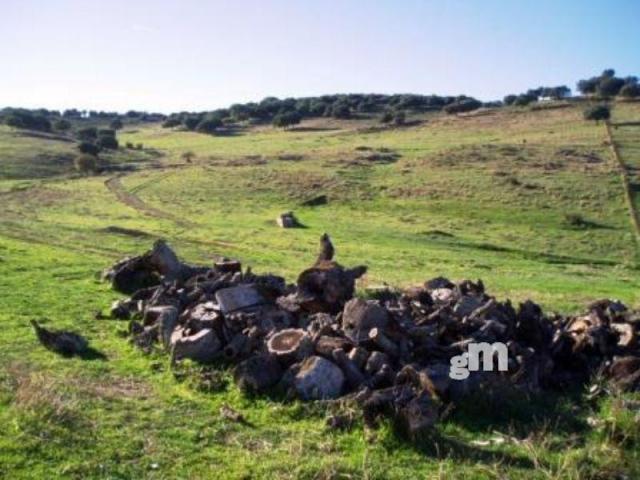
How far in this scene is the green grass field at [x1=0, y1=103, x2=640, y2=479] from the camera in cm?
1094

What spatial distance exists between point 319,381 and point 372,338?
1885mm

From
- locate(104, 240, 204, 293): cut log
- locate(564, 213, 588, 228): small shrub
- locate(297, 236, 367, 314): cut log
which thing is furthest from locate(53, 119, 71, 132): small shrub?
locate(297, 236, 367, 314): cut log

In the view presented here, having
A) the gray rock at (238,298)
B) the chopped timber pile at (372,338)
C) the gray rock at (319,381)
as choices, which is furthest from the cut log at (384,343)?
the gray rock at (238,298)

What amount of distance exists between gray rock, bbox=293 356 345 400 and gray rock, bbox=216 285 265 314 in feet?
13.5

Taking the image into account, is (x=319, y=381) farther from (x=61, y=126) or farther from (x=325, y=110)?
(x=325, y=110)

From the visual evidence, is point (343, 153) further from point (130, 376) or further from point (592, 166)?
point (130, 376)

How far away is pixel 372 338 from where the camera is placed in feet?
47.8

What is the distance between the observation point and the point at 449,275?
35688 millimetres

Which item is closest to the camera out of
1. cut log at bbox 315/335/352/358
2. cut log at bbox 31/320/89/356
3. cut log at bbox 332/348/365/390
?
cut log at bbox 332/348/365/390

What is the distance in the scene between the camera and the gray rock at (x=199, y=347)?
15.3 metres

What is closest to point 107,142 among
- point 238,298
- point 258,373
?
point 238,298

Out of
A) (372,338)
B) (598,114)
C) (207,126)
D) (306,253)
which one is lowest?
(306,253)

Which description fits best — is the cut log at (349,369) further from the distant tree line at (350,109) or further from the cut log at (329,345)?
the distant tree line at (350,109)

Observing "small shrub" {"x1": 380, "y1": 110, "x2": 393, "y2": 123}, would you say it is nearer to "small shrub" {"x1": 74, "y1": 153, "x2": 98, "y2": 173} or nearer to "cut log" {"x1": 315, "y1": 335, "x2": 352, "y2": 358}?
"small shrub" {"x1": 74, "y1": 153, "x2": 98, "y2": 173}
